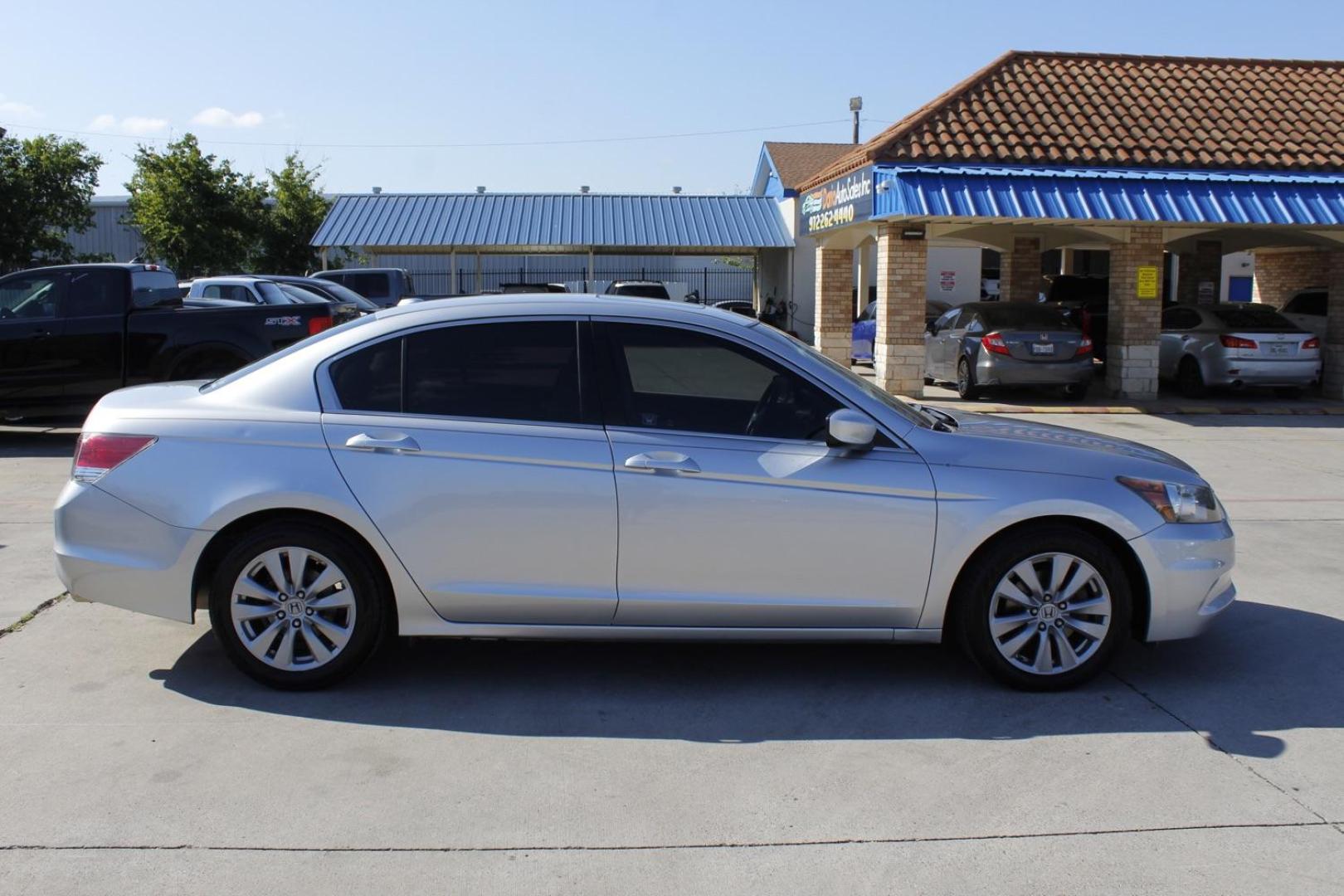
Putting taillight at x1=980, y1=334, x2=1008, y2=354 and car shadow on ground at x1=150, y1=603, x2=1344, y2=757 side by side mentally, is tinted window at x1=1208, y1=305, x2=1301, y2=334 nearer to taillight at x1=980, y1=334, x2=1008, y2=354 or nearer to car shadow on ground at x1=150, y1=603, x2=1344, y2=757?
taillight at x1=980, y1=334, x2=1008, y2=354

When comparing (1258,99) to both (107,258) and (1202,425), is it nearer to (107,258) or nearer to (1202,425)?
(1202,425)

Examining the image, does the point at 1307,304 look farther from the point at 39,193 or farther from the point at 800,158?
the point at 39,193

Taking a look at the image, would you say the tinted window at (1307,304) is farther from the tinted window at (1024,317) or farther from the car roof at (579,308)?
the car roof at (579,308)

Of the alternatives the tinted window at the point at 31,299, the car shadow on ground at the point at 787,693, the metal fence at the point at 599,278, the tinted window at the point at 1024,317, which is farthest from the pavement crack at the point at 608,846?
the metal fence at the point at 599,278

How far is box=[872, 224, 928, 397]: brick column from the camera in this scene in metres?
18.2

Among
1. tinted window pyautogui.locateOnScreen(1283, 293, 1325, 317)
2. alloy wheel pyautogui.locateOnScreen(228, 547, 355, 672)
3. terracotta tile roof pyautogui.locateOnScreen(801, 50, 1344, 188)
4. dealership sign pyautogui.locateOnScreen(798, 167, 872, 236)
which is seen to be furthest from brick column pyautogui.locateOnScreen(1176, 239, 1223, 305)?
alloy wheel pyautogui.locateOnScreen(228, 547, 355, 672)

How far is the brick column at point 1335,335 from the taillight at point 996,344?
591 centimetres

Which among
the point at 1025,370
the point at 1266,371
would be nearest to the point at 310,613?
the point at 1025,370

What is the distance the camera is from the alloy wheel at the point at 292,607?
5.07 metres

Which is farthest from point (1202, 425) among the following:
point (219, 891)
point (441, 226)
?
point (441, 226)

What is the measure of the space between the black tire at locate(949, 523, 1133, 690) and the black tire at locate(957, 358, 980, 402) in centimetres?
1342

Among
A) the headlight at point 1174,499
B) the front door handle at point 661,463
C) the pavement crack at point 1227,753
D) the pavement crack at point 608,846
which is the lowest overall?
the pavement crack at point 608,846

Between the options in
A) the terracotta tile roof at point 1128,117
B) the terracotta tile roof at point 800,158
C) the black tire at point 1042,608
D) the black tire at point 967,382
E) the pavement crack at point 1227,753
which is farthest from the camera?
the terracotta tile roof at point 800,158

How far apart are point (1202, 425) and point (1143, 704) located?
1185 cm
